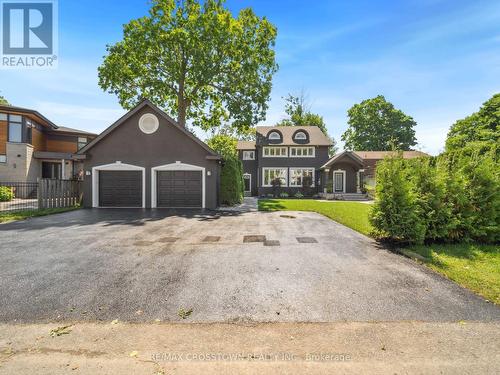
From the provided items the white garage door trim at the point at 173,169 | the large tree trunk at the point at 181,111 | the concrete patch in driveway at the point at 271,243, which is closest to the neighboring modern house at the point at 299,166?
the large tree trunk at the point at 181,111

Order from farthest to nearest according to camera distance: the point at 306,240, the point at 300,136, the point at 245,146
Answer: the point at 245,146 → the point at 300,136 → the point at 306,240

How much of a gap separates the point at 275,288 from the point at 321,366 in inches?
75.7

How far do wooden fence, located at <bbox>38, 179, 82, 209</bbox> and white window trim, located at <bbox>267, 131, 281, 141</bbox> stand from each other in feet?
63.7

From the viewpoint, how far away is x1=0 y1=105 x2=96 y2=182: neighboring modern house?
2203cm

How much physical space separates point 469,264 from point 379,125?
162 feet

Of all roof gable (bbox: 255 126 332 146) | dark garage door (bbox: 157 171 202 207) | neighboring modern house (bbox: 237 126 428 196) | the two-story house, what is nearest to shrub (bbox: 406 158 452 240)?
dark garage door (bbox: 157 171 202 207)

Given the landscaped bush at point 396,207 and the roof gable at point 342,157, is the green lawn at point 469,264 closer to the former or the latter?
the landscaped bush at point 396,207

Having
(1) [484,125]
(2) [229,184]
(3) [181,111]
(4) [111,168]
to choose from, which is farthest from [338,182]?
(4) [111,168]

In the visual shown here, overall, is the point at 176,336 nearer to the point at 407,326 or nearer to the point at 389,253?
the point at 407,326

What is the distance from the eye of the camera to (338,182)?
29.2m

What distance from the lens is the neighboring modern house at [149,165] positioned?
54.5 ft
